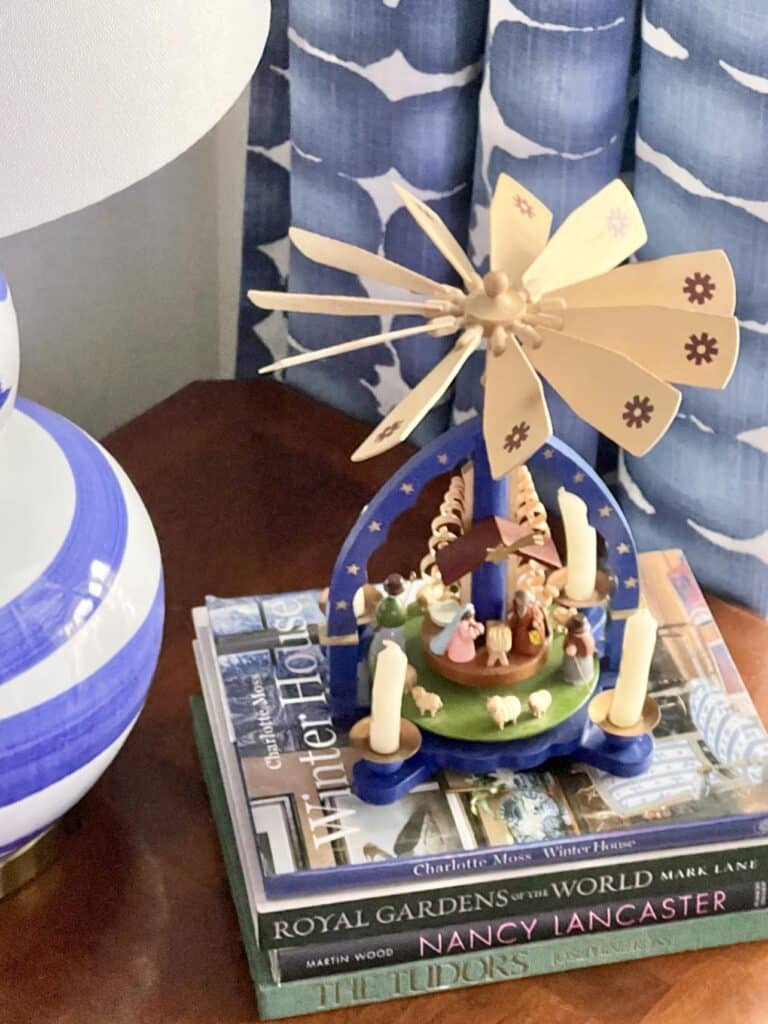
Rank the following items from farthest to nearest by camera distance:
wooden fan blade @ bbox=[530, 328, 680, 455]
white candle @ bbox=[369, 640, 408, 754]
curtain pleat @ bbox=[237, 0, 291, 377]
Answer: curtain pleat @ bbox=[237, 0, 291, 377] < white candle @ bbox=[369, 640, 408, 754] < wooden fan blade @ bbox=[530, 328, 680, 455]

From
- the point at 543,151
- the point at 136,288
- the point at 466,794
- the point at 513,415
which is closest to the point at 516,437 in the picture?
the point at 513,415

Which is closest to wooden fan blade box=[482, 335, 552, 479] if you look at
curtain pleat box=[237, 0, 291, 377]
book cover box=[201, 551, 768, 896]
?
book cover box=[201, 551, 768, 896]

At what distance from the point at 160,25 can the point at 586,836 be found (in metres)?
0.47

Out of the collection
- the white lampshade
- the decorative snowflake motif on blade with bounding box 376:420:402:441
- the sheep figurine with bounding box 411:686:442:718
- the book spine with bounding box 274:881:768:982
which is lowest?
the book spine with bounding box 274:881:768:982

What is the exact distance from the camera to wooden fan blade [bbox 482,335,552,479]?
2.39ft

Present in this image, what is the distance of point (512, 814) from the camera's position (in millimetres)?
837

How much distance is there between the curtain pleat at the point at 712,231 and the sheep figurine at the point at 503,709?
0.98 feet

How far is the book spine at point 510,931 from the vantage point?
82 cm

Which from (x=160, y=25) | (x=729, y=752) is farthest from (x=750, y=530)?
(x=160, y=25)

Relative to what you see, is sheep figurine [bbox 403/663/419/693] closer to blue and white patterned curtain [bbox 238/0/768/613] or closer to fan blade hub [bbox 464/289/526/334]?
fan blade hub [bbox 464/289/526/334]

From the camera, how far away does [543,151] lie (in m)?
1.01

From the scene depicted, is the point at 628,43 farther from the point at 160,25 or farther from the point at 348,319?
the point at 160,25

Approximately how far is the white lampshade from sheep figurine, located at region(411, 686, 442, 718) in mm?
336

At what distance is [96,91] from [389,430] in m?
0.22
